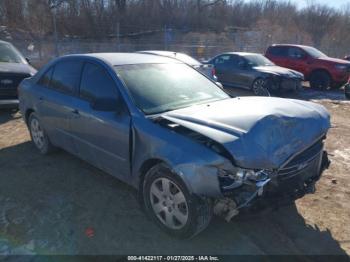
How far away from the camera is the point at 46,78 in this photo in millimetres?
5176

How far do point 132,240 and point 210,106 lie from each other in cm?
162

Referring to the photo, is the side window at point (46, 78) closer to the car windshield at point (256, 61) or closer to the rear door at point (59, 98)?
the rear door at point (59, 98)

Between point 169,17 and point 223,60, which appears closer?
point 223,60

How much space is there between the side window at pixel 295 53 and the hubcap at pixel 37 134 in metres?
11.6

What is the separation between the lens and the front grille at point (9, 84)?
788 centimetres

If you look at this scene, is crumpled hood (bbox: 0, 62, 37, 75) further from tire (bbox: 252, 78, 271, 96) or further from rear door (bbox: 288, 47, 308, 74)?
rear door (bbox: 288, 47, 308, 74)

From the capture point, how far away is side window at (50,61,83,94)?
176 inches

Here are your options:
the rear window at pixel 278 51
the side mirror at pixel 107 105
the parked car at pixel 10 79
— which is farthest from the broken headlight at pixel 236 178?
the rear window at pixel 278 51

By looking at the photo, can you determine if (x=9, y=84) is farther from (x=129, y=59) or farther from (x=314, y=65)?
(x=314, y=65)

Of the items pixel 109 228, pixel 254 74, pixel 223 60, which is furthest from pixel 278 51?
pixel 109 228

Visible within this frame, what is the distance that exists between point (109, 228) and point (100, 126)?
1.13 m

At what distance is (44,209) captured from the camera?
3865 millimetres

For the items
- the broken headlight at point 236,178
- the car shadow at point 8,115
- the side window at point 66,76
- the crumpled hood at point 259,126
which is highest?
the side window at point 66,76

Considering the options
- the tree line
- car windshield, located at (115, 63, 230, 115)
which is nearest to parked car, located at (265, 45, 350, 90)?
car windshield, located at (115, 63, 230, 115)
